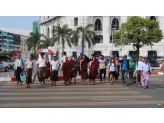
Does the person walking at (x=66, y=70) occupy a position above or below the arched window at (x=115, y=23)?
below

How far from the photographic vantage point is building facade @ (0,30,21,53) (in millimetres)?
112188

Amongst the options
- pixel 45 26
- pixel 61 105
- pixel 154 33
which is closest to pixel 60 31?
pixel 154 33

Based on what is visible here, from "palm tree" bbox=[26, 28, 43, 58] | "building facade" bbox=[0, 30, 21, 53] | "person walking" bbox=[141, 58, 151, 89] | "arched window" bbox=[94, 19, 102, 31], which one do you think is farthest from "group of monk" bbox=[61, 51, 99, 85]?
"building facade" bbox=[0, 30, 21, 53]

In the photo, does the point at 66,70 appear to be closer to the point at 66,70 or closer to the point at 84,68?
the point at 66,70

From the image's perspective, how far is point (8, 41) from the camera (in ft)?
381

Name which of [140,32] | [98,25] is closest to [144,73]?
[140,32]

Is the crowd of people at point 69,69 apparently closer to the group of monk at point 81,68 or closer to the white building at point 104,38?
the group of monk at point 81,68

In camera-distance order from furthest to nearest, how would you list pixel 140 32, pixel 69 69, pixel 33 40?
pixel 33 40
pixel 140 32
pixel 69 69

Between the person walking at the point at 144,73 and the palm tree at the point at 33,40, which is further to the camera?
the palm tree at the point at 33,40

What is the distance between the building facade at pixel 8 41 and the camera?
11219cm

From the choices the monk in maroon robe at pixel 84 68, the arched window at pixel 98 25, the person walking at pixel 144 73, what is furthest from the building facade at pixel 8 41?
the person walking at pixel 144 73
